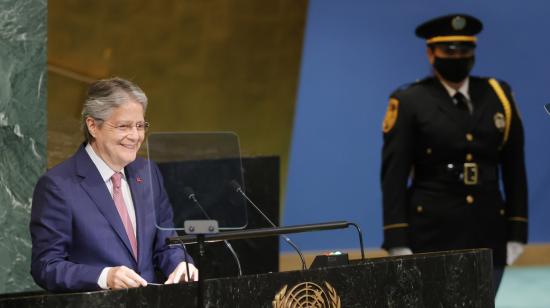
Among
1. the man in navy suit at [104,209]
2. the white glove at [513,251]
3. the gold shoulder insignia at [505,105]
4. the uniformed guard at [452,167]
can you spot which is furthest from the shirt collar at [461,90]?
the man in navy suit at [104,209]

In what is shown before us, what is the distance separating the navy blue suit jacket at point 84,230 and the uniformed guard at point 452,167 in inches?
69.6

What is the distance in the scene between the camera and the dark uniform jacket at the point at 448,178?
16.4 ft

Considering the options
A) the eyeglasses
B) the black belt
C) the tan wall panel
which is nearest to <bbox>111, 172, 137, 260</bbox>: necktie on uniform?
the eyeglasses

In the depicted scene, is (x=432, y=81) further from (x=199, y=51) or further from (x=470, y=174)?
(x=199, y=51)

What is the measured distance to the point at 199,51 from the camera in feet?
24.7

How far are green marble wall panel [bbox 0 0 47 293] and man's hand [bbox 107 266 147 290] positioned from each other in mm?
1294

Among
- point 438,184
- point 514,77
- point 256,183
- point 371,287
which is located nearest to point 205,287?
point 371,287

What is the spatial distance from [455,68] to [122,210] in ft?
7.14

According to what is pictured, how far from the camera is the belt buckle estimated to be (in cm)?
501

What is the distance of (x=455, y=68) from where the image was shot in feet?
16.7

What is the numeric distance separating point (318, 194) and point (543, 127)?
1864mm

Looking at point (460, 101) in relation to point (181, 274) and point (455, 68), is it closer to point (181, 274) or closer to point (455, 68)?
point (455, 68)

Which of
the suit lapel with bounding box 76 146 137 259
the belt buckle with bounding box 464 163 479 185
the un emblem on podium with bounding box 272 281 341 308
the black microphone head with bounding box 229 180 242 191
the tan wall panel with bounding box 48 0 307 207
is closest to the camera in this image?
the un emblem on podium with bounding box 272 281 341 308

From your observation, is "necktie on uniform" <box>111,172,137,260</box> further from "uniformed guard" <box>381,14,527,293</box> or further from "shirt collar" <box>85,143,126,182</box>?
"uniformed guard" <box>381,14,527,293</box>
